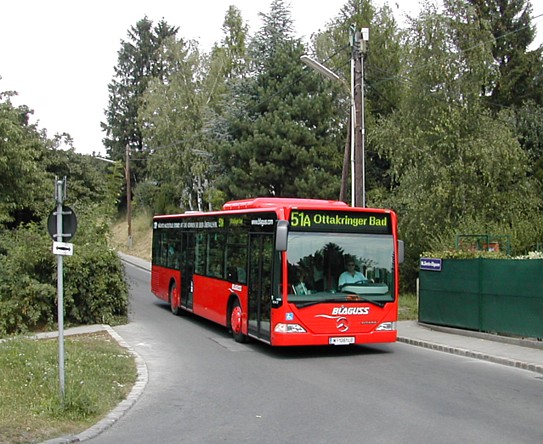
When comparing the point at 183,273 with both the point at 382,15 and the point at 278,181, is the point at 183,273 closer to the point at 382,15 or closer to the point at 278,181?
the point at 278,181

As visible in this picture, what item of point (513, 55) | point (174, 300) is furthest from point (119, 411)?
point (513, 55)

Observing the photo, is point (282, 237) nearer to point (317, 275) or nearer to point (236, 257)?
point (317, 275)

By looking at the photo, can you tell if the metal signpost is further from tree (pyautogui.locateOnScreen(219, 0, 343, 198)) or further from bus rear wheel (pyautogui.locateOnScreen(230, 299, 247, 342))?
tree (pyautogui.locateOnScreen(219, 0, 343, 198))

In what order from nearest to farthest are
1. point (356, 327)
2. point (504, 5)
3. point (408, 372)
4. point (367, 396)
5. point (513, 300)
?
point (367, 396) < point (408, 372) < point (356, 327) < point (513, 300) < point (504, 5)

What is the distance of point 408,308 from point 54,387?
583 inches

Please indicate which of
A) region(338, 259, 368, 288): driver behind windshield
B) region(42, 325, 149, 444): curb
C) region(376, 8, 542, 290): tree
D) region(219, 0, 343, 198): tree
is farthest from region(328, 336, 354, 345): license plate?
region(219, 0, 343, 198): tree

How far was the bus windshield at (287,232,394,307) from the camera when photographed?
13336mm

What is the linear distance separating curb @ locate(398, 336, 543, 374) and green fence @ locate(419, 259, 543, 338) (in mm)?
1675

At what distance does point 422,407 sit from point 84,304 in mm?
11049

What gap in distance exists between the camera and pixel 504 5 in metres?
42.2

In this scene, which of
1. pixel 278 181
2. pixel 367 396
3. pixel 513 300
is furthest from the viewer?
pixel 278 181

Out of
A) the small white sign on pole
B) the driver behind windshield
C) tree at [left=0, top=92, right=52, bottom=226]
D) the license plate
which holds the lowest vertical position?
the license plate

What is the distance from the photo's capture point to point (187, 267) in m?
20.0

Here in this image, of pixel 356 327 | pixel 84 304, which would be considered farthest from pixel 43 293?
pixel 356 327
